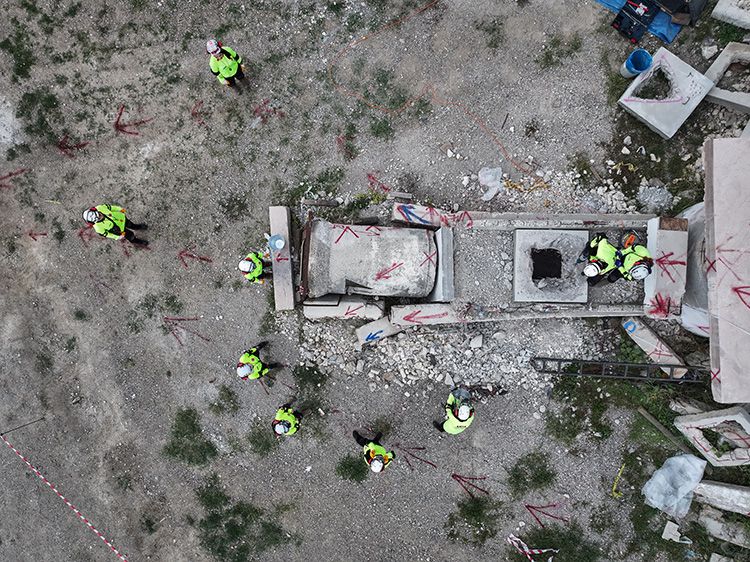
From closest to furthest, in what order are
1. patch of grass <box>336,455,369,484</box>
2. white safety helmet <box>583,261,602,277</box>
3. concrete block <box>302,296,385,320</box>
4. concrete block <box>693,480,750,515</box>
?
white safety helmet <box>583,261,602,277</box>
concrete block <box>693,480,750,515</box>
concrete block <box>302,296,385,320</box>
patch of grass <box>336,455,369,484</box>

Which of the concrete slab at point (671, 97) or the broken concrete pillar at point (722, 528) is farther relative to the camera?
the broken concrete pillar at point (722, 528)

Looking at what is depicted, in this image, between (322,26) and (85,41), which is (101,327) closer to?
(85,41)

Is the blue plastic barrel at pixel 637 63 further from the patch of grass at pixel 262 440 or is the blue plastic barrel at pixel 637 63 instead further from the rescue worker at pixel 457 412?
the patch of grass at pixel 262 440

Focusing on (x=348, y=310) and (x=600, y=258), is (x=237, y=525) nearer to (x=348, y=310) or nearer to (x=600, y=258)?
(x=348, y=310)

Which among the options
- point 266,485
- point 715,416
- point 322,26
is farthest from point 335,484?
point 322,26

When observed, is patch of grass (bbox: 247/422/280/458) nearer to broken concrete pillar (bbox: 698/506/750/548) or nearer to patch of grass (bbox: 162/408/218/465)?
patch of grass (bbox: 162/408/218/465)

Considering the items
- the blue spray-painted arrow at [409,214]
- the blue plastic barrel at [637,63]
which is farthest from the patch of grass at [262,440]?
the blue plastic barrel at [637,63]

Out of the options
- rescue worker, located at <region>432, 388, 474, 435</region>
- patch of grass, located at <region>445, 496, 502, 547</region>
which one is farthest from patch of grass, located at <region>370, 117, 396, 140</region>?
patch of grass, located at <region>445, 496, 502, 547</region>
